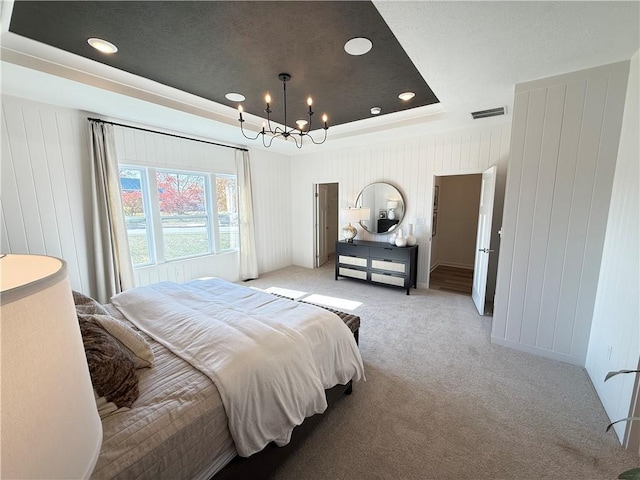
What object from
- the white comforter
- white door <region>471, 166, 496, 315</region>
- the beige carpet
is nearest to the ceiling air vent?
white door <region>471, 166, 496, 315</region>

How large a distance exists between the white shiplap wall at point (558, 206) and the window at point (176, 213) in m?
4.26

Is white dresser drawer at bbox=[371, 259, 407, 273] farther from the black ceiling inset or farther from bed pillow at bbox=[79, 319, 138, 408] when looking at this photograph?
bed pillow at bbox=[79, 319, 138, 408]

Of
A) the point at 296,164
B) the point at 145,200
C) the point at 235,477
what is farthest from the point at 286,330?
the point at 296,164

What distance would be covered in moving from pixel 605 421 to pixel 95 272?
17.0ft

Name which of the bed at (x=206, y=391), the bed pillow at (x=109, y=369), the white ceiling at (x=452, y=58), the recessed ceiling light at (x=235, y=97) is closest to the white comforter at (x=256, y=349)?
the bed at (x=206, y=391)

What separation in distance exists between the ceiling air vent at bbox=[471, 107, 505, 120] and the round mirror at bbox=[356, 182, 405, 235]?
1.62m

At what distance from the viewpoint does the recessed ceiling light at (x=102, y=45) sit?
6.46ft

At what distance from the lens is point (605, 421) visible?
184cm

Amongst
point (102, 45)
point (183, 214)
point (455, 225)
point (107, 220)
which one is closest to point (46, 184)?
point (107, 220)

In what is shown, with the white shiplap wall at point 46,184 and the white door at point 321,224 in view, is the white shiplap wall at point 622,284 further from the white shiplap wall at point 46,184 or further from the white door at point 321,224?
the white shiplap wall at point 46,184

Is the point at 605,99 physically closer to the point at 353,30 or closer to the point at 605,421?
the point at 353,30

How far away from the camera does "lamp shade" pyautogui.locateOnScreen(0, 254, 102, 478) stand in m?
0.33

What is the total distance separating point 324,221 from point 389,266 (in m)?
2.52

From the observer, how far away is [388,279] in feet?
14.7
